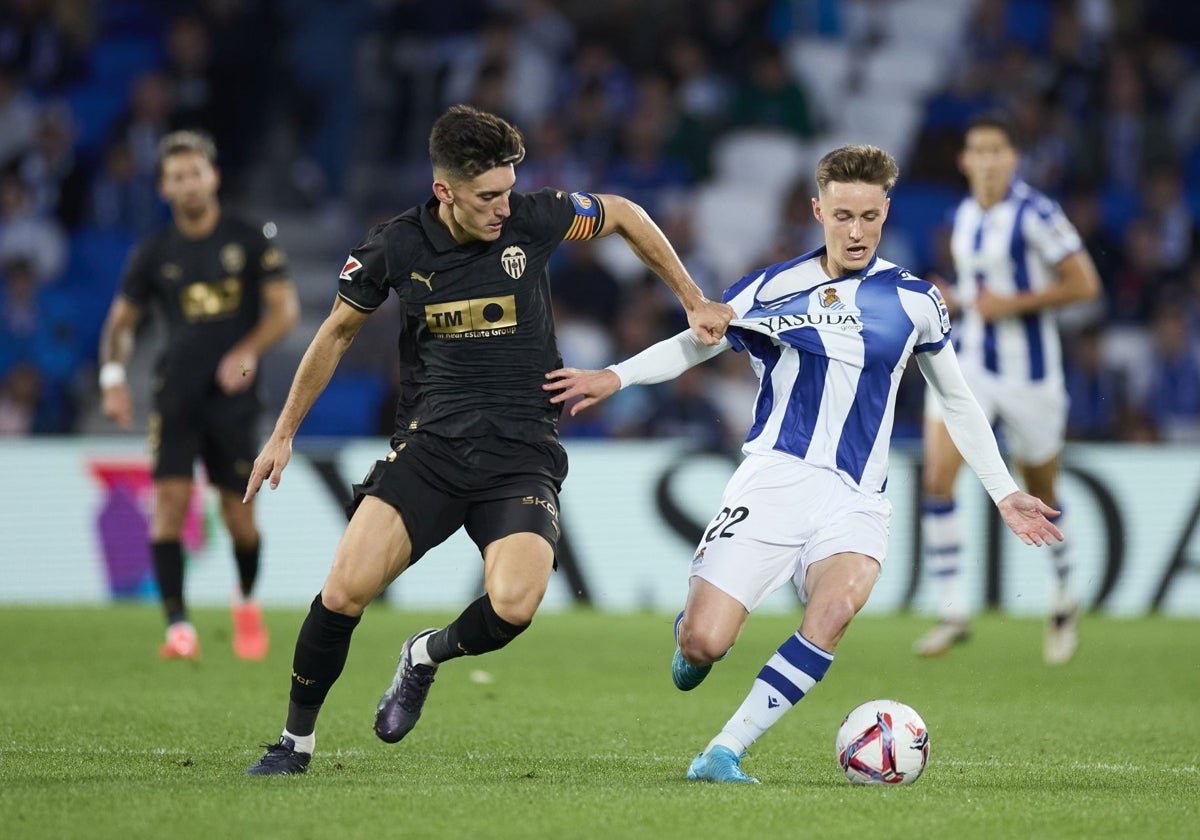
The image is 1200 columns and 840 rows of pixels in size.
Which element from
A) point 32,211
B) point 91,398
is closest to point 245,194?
point 32,211

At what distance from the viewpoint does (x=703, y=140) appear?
1591 cm

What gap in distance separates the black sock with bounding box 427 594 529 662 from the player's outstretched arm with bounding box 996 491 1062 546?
1.56 m

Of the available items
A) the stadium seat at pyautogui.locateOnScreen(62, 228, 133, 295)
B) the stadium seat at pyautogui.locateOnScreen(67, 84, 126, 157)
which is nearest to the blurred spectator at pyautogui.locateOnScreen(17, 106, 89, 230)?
the stadium seat at pyautogui.locateOnScreen(62, 228, 133, 295)

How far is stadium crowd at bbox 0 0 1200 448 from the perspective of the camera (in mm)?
13844

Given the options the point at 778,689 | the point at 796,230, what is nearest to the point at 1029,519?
the point at 778,689

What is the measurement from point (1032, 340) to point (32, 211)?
388 inches

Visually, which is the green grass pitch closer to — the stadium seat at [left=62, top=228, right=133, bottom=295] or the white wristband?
the white wristband

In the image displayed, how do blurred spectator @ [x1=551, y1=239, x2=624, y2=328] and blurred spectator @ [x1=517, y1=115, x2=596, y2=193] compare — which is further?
blurred spectator @ [x1=517, y1=115, x2=596, y2=193]

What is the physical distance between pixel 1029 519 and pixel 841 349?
0.83 metres

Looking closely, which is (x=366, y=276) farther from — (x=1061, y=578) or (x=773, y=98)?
(x=773, y=98)

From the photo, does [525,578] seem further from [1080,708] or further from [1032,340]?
[1032,340]

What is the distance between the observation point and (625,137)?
15.9m

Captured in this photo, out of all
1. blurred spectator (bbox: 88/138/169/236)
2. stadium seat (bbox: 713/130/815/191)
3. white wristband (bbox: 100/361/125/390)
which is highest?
stadium seat (bbox: 713/130/815/191)

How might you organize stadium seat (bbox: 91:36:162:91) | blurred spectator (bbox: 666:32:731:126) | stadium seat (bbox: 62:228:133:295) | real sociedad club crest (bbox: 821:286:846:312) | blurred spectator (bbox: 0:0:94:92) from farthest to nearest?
stadium seat (bbox: 91:36:162:91), blurred spectator (bbox: 0:0:94:92), blurred spectator (bbox: 666:32:731:126), stadium seat (bbox: 62:228:133:295), real sociedad club crest (bbox: 821:286:846:312)
